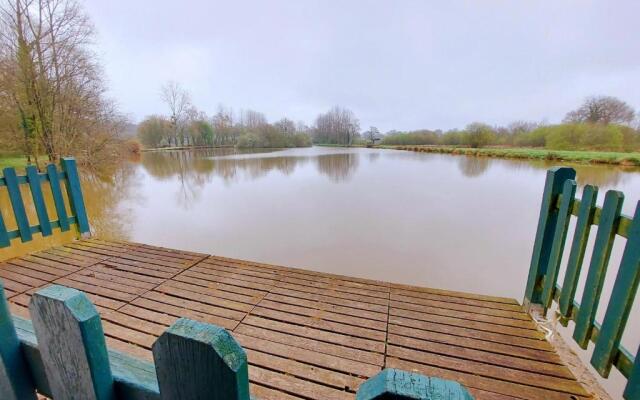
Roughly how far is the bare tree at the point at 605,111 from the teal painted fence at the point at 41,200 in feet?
119

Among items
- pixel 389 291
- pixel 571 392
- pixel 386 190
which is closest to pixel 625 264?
pixel 571 392

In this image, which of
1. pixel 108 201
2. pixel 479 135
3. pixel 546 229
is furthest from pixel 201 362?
pixel 479 135

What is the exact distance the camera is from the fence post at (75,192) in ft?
9.12

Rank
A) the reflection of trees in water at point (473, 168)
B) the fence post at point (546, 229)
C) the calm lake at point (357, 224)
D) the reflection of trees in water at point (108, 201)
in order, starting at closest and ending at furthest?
the fence post at point (546, 229)
the calm lake at point (357, 224)
the reflection of trees in water at point (108, 201)
the reflection of trees in water at point (473, 168)

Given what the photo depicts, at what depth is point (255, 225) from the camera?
214 inches

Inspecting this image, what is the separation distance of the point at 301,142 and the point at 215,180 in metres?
38.9

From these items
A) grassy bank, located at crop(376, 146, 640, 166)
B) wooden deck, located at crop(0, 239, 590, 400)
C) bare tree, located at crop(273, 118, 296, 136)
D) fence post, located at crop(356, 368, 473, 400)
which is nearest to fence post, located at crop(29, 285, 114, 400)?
fence post, located at crop(356, 368, 473, 400)

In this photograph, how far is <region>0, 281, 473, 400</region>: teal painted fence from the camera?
1.03 ft

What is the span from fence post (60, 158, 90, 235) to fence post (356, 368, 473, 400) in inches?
145

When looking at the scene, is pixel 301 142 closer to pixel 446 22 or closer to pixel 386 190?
pixel 446 22

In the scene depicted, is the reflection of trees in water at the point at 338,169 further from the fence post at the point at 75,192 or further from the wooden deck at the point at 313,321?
the wooden deck at the point at 313,321

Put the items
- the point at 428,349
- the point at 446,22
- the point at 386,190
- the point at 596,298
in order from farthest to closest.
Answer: the point at 446,22 → the point at 386,190 → the point at 428,349 → the point at 596,298

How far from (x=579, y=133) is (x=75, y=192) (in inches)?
1234

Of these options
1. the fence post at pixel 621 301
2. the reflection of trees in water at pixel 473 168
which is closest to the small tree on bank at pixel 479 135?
the reflection of trees in water at pixel 473 168
